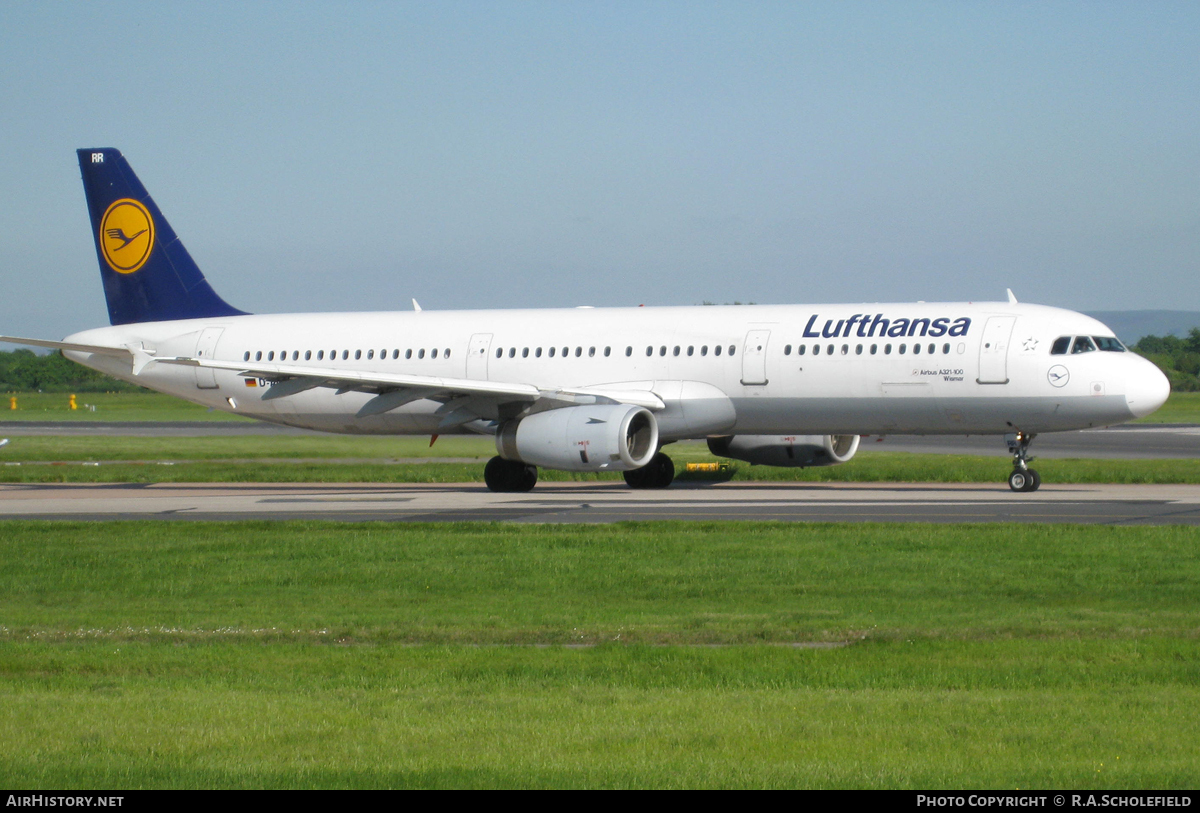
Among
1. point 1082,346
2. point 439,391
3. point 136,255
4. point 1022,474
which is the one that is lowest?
point 1022,474

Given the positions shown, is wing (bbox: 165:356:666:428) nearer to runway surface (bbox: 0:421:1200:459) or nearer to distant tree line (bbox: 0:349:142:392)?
runway surface (bbox: 0:421:1200:459)

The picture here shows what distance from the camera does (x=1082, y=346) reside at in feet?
85.5

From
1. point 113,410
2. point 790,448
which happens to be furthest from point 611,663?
point 113,410

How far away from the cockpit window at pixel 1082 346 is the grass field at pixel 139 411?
30683mm

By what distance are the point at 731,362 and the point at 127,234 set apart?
1658cm

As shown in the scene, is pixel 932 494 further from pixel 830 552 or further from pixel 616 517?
pixel 830 552

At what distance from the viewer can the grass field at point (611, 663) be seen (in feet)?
23.0

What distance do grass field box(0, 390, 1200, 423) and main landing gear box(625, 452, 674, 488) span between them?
2939cm

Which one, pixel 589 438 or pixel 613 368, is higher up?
pixel 613 368

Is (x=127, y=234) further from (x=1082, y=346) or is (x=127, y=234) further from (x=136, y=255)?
(x=1082, y=346)

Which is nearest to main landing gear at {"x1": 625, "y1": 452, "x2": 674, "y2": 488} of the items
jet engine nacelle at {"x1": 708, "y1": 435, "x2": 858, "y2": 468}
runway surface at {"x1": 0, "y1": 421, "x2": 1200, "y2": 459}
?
jet engine nacelle at {"x1": 708, "y1": 435, "x2": 858, "y2": 468}

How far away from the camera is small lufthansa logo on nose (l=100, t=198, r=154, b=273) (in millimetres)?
34406

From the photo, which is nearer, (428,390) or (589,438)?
(589,438)

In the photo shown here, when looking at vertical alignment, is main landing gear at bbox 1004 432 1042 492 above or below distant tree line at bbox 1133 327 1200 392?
above
